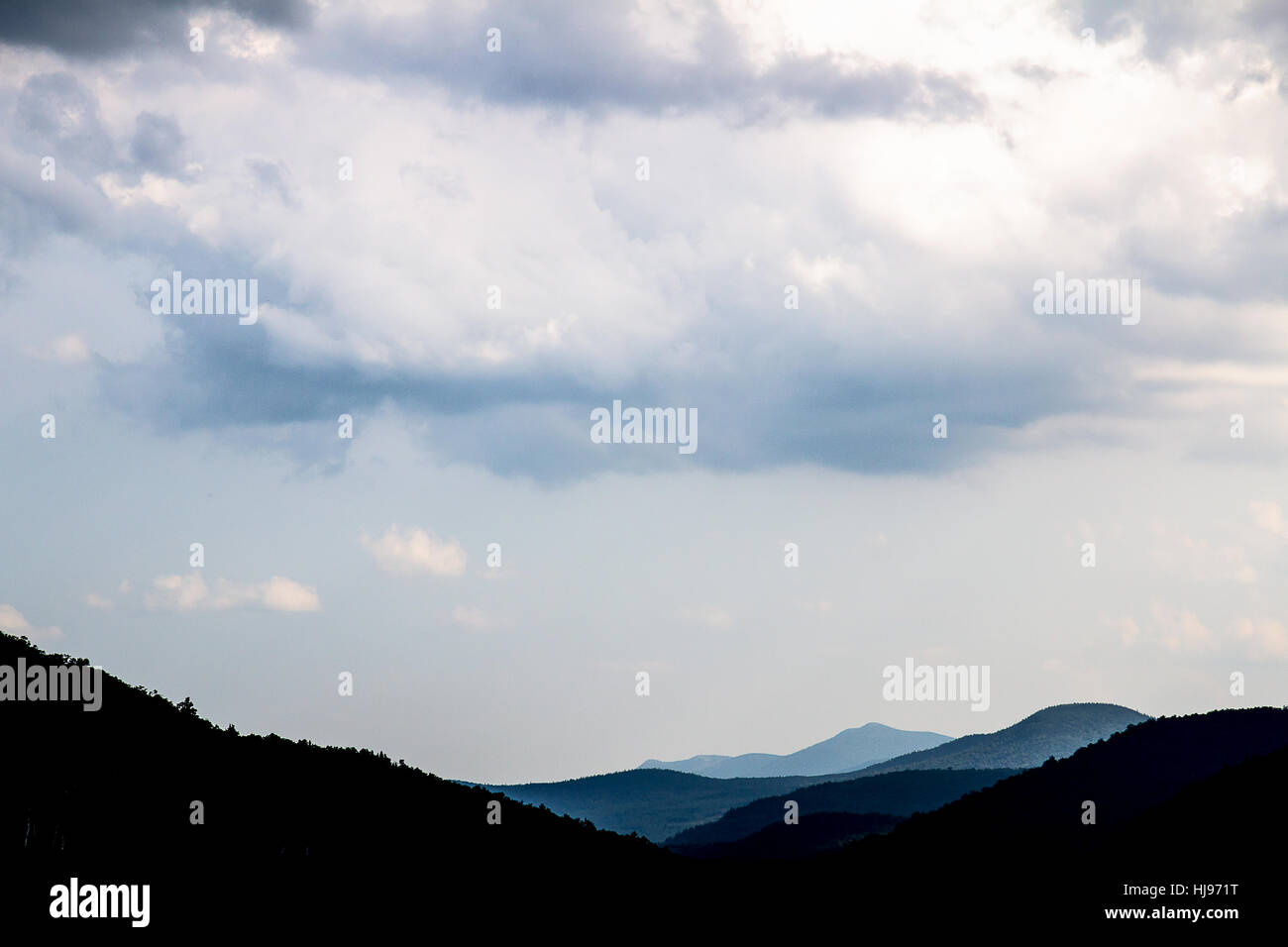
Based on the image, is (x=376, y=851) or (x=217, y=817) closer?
(x=217, y=817)

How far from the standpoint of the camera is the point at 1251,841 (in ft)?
454

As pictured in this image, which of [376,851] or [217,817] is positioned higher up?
[217,817]

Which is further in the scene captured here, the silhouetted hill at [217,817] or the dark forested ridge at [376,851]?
the dark forested ridge at [376,851]

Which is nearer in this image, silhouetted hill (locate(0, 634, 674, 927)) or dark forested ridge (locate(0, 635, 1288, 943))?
silhouetted hill (locate(0, 634, 674, 927))
